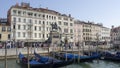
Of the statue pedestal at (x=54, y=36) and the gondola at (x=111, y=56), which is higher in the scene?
the statue pedestal at (x=54, y=36)

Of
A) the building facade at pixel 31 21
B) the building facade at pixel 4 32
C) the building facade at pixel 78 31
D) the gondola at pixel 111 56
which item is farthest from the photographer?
the building facade at pixel 78 31

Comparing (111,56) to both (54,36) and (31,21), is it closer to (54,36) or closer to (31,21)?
(54,36)

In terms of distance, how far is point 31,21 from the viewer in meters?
42.6

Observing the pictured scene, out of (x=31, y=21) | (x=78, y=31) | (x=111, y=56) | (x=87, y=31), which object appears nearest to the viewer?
(x=111, y=56)

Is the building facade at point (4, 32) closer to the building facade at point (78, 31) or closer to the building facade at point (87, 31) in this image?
the building facade at point (78, 31)

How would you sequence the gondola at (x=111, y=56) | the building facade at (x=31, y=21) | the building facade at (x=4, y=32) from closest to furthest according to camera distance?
the gondola at (x=111, y=56)
the building facade at (x=4, y=32)
the building facade at (x=31, y=21)

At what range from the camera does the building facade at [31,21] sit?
39.9 m

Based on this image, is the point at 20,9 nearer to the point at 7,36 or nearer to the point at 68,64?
the point at 7,36

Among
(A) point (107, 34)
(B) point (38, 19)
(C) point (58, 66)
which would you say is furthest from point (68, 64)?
(A) point (107, 34)

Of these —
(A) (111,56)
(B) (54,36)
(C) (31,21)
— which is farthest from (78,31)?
(A) (111,56)

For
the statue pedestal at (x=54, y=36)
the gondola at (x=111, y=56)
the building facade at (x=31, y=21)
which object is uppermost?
the building facade at (x=31, y=21)

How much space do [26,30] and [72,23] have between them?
14.2 m

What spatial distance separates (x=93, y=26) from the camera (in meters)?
62.6

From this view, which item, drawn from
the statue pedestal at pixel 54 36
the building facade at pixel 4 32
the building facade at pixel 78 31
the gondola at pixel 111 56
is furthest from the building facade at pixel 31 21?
the gondola at pixel 111 56
